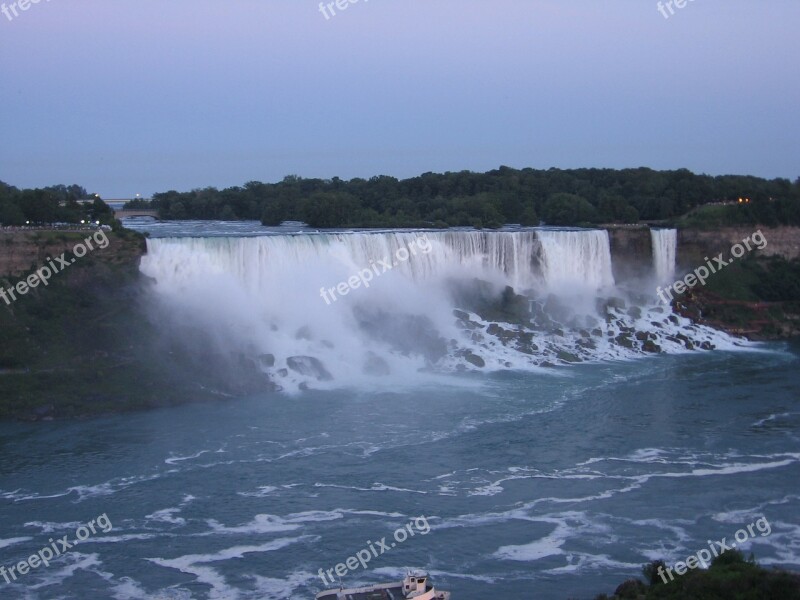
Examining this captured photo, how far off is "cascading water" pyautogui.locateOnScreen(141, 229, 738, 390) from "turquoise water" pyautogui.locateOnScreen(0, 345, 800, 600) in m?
3.40

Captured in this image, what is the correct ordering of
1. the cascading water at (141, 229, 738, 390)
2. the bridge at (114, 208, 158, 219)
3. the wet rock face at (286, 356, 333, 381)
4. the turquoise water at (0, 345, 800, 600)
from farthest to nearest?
the bridge at (114, 208, 158, 219), the cascading water at (141, 229, 738, 390), the wet rock face at (286, 356, 333, 381), the turquoise water at (0, 345, 800, 600)

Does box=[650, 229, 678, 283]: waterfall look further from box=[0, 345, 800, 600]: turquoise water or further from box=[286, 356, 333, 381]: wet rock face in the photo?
box=[286, 356, 333, 381]: wet rock face

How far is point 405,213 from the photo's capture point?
52875mm

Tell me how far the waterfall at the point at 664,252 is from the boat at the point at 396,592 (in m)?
29.9

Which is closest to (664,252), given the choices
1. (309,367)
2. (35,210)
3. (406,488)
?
(309,367)

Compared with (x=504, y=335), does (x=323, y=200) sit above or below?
above

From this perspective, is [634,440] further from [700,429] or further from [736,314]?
[736,314]

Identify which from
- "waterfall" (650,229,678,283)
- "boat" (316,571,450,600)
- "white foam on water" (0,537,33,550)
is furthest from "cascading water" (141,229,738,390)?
"boat" (316,571,450,600)

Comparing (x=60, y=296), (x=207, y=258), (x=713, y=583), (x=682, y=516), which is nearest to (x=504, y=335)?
(x=207, y=258)

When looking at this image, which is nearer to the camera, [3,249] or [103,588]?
[103,588]

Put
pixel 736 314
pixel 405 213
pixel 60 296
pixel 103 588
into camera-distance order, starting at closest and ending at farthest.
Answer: pixel 103 588
pixel 60 296
pixel 736 314
pixel 405 213

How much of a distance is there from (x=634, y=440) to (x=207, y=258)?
1526 cm

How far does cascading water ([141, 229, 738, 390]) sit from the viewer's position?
96.2 ft

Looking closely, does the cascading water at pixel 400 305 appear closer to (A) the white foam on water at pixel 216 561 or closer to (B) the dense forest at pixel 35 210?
(B) the dense forest at pixel 35 210
